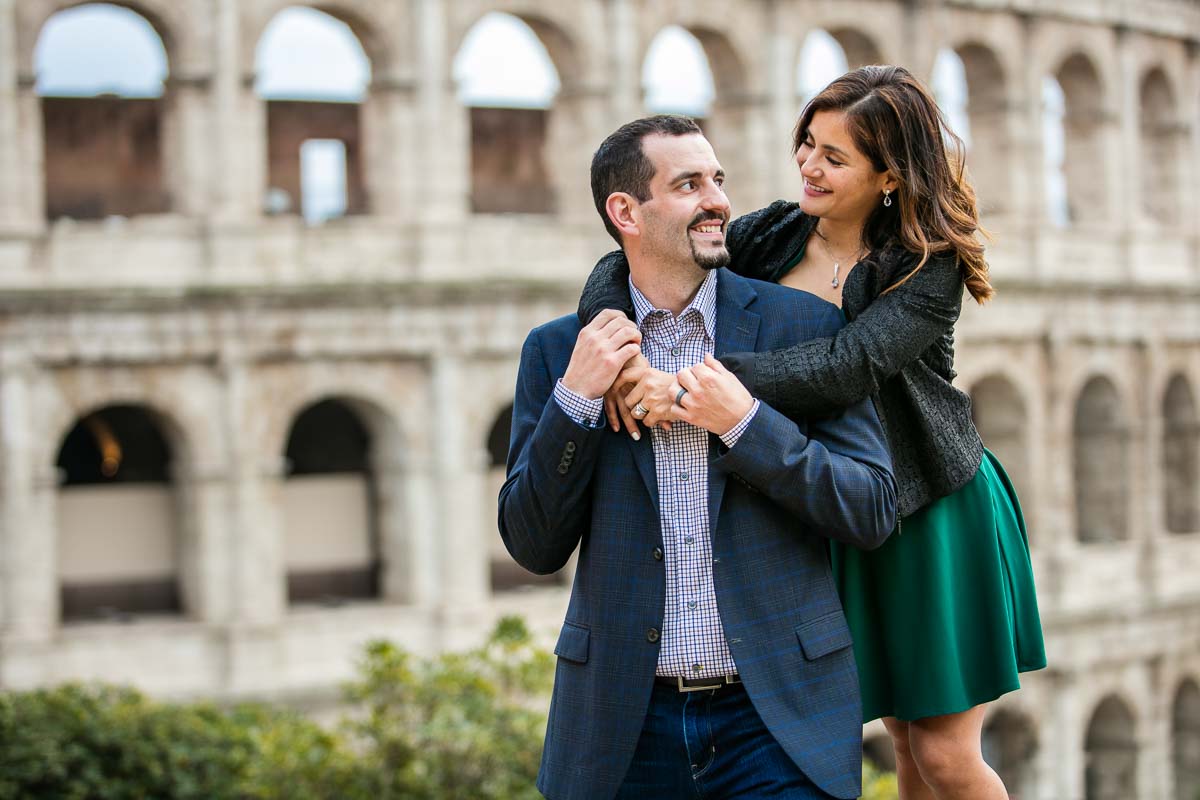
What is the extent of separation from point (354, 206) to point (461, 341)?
5.92 m

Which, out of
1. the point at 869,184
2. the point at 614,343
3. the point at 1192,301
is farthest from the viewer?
the point at 1192,301

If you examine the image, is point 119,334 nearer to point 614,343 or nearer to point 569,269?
point 569,269

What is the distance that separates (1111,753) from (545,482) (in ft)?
84.5

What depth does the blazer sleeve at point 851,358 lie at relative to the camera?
4.22 metres

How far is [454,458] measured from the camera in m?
21.4

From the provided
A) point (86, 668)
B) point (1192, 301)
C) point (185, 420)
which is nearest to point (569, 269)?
point (185, 420)

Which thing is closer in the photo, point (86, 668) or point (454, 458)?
point (86, 668)

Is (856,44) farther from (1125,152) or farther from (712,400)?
(712,400)

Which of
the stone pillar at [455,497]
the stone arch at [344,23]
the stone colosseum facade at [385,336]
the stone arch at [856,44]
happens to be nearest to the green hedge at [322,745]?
the stone colosseum facade at [385,336]

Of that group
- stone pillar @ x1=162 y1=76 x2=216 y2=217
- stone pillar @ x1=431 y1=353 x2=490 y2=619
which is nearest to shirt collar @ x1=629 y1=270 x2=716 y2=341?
stone pillar @ x1=162 y1=76 x2=216 y2=217

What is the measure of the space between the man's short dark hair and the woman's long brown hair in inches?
17.8

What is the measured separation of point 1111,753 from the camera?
27.9m

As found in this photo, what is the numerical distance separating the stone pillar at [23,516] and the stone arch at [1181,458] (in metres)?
18.8

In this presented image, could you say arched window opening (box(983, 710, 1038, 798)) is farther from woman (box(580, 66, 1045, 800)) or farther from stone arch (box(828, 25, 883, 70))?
woman (box(580, 66, 1045, 800))
